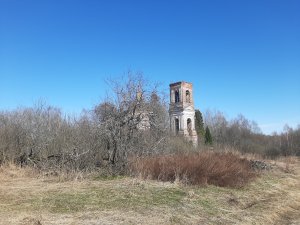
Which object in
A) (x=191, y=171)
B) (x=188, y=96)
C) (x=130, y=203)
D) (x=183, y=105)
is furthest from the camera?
(x=188, y=96)

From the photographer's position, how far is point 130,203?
10.1 meters

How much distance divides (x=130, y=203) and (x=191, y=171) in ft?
14.4

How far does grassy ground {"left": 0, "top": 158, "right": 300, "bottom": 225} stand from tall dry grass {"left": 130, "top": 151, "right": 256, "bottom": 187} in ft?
1.64

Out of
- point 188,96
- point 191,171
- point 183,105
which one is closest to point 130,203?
point 191,171

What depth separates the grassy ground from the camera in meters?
8.73

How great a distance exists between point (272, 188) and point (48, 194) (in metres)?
9.30

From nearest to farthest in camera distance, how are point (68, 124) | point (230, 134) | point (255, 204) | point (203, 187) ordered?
point (255, 204), point (203, 187), point (68, 124), point (230, 134)

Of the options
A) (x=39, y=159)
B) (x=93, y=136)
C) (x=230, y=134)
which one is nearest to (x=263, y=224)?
(x=93, y=136)

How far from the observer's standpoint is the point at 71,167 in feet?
50.9

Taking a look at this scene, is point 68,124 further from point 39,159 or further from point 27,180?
point 27,180

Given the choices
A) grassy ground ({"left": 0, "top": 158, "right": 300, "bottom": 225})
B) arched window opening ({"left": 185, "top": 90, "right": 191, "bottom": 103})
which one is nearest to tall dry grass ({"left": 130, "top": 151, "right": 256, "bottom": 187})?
grassy ground ({"left": 0, "top": 158, "right": 300, "bottom": 225})

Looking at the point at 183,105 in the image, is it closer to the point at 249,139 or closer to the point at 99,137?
the point at 249,139

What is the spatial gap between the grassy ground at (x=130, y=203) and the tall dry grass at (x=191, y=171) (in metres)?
0.50

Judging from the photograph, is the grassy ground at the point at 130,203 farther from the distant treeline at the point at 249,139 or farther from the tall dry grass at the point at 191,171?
the distant treeline at the point at 249,139
